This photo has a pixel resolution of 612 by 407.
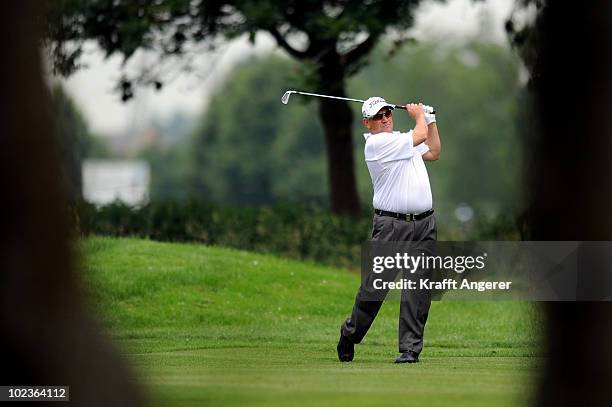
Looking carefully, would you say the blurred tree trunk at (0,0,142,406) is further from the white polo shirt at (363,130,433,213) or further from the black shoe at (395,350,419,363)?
the black shoe at (395,350,419,363)

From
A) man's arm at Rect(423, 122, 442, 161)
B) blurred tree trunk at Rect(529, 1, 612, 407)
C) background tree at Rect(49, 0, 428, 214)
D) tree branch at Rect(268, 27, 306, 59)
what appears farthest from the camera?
tree branch at Rect(268, 27, 306, 59)

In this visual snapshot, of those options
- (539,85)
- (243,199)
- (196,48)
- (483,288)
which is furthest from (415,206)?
(243,199)

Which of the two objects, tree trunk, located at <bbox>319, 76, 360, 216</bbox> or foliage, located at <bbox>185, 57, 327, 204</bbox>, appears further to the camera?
foliage, located at <bbox>185, 57, 327, 204</bbox>

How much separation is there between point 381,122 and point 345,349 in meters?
2.11

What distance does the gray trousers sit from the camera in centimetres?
1251

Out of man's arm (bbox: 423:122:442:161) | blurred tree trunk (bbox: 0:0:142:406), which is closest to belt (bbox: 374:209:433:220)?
man's arm (bbox: 423:122:442:161)

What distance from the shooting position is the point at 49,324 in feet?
24.8

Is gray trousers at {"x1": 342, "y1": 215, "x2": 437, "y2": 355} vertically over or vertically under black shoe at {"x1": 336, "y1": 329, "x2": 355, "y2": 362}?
over

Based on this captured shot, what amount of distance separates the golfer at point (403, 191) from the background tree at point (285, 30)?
485 inches

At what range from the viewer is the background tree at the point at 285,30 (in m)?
25.7

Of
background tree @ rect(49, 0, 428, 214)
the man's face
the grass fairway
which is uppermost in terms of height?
background tree @ rect(49, 0, 428, 214)

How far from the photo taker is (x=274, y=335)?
16.5 meters

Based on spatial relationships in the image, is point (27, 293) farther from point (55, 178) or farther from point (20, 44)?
point (20, 44)

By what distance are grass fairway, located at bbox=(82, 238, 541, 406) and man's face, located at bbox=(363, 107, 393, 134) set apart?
2.06 m
